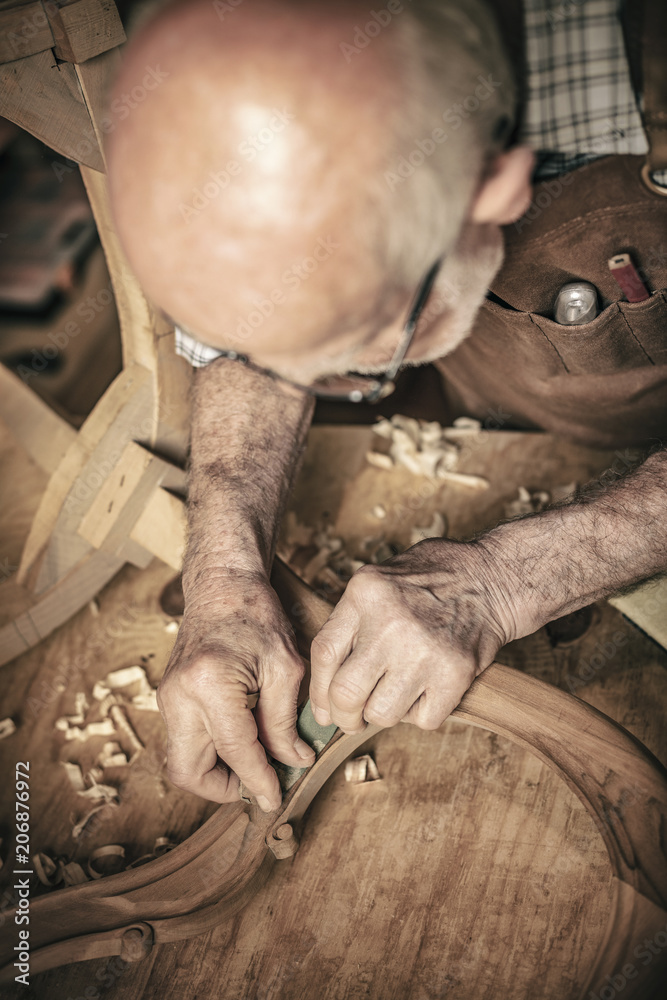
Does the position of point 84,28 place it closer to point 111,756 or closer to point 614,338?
point 614,338

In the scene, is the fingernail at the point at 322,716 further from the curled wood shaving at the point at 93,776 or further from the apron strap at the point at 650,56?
the apron strap at the point at 650,56

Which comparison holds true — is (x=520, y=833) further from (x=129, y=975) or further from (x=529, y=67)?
(x=529, y=67)

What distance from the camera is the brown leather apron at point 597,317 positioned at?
111 cm

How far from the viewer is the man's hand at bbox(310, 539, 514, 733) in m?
1.04

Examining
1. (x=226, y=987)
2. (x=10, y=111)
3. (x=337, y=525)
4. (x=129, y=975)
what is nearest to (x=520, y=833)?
(x=226, y=987)

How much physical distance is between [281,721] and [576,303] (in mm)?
886

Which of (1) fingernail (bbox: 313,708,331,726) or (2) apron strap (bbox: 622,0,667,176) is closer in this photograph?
(2) apron strap (bbox: 622,0,667,176)

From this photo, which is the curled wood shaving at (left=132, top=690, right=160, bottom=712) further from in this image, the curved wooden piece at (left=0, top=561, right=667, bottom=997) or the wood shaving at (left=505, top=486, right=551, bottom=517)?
the wood shaving at (left=505, top=486, right=551, bottom=517)

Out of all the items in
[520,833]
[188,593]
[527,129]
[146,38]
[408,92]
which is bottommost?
[520,833]

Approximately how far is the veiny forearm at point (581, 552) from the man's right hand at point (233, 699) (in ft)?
1.20

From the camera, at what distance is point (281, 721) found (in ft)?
3.57

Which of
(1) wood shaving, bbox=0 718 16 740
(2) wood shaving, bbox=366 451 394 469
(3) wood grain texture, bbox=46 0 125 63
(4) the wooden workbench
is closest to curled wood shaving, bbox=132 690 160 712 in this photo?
(4) the wooden workbench

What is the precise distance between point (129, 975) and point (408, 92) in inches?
48.0

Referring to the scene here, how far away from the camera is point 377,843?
113cm
